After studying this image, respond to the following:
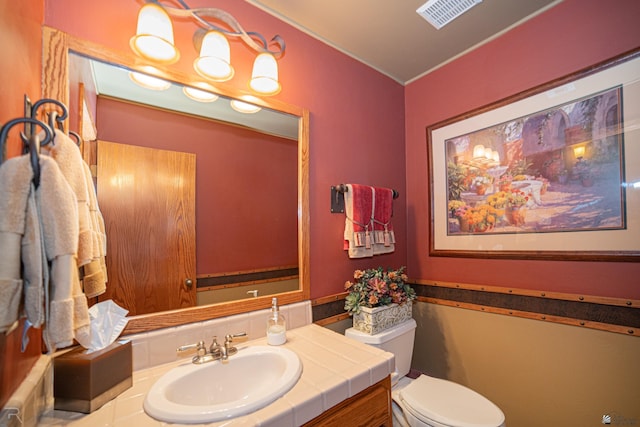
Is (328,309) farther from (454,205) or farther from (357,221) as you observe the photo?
(454,205)

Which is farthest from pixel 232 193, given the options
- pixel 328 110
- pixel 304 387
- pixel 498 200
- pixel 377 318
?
pixel 498 200

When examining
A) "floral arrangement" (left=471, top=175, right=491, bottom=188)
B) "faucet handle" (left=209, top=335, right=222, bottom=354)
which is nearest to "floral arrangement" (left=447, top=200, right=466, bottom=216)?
"floral arrangement" (left=471, top=175, right=491, bottom=188)

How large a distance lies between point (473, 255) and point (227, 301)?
140 centimetres

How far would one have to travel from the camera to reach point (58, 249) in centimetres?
51

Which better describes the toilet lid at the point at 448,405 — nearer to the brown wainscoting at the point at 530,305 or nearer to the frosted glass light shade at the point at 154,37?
the brown wainscoting at the point at 530,305

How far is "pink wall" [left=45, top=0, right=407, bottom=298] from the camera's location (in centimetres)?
109

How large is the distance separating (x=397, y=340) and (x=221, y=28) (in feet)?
5.71

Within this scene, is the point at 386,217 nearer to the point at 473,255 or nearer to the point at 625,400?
the point at 473,255

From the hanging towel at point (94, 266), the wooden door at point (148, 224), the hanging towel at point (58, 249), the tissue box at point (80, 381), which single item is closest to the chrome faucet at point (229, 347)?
the wooden door at point (148, 224)

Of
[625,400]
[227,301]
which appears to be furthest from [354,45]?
[625,400]

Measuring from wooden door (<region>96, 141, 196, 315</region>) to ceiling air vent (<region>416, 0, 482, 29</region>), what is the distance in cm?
132

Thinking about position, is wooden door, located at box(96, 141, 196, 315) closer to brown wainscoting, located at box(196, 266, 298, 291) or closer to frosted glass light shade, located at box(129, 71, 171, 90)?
brown wainscoting, located at box(196, 266, 298, 291)

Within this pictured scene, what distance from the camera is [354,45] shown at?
1607 mm

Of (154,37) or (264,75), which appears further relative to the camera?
(264,75)
